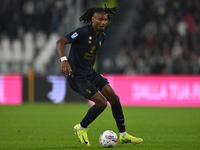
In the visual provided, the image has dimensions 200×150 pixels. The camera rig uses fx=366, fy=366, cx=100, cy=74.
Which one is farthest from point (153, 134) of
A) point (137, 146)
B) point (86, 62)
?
point (86, 62)

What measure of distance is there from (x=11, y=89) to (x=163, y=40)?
280 inches

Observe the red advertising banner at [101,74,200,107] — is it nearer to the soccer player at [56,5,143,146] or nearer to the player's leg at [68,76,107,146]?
the soccer player at [56,5,143,146]

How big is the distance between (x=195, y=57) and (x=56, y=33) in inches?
245

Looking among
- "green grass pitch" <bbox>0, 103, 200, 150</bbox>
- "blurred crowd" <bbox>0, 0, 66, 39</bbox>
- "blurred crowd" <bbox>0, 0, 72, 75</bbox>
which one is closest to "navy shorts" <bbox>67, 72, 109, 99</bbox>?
"green grass pitch" <bbox>0, 103, 200, 150</bbox>

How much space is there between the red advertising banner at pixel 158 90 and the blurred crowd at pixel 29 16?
16.7ft

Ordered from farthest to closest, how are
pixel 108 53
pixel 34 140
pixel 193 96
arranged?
1. pixel 108 53
2. pixel 193 96
3. pixel 34 140

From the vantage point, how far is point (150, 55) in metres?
16.1

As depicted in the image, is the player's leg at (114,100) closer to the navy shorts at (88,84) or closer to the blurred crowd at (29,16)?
the navy shorts at (88,84)

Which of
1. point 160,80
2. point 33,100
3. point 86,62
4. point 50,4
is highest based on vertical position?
point 50,4

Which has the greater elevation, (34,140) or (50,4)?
(50,4)

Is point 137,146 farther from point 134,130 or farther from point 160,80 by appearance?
point 160,80

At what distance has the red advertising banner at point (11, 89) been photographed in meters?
14.3

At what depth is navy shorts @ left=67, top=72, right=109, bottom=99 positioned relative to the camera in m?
5.41

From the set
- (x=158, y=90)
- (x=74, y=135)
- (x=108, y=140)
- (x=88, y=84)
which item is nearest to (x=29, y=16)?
(x=158, y=90)
